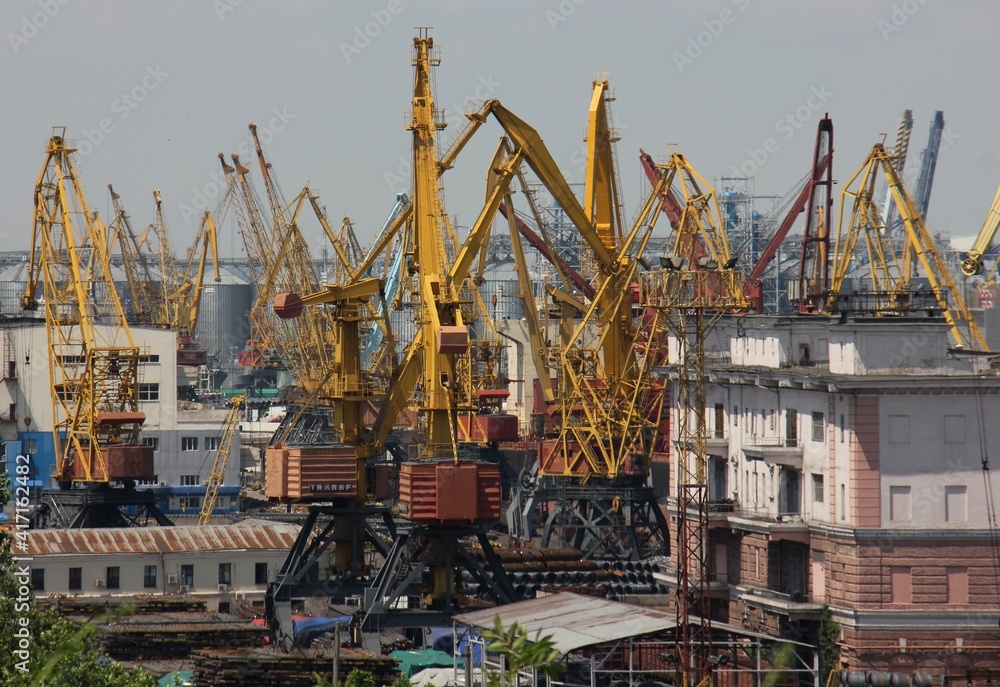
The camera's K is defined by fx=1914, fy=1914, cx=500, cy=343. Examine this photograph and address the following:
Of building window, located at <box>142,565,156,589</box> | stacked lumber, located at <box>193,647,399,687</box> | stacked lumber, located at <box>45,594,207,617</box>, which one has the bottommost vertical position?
stacked lumber, located at <box>193,647,399,687</box>

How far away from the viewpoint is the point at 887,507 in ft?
187

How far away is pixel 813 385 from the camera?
194 ft

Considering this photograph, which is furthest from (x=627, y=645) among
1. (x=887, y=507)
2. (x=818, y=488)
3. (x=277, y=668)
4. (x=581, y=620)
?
(x=818, y=488)

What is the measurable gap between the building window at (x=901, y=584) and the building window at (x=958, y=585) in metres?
1.14

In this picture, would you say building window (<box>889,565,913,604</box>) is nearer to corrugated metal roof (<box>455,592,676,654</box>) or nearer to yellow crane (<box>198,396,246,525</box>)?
corrugated metal roof (<box>455,592,676,654</box>)

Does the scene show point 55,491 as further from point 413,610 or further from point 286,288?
point 286,288

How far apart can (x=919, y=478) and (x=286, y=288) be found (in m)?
104

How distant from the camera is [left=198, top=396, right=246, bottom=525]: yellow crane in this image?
11697 centimetres

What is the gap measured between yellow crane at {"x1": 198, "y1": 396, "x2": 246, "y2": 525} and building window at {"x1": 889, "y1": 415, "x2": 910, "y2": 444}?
62605mm

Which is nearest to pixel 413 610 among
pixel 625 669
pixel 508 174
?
pixel 508 174

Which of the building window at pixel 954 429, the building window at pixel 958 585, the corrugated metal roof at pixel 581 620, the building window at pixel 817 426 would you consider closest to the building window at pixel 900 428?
the building window at pixel 954 429

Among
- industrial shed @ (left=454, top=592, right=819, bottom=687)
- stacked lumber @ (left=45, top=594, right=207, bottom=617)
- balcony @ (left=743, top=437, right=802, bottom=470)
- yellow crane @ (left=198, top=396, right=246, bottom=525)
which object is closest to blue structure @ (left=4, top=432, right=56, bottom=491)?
yellow crane @ (left=198, top=396, right=246, bottom=525)

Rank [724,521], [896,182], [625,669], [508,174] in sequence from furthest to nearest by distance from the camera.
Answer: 1. [896,182]
2. [508,174]
3. [724,521]
4. [625,669]

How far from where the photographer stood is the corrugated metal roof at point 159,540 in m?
80.0
